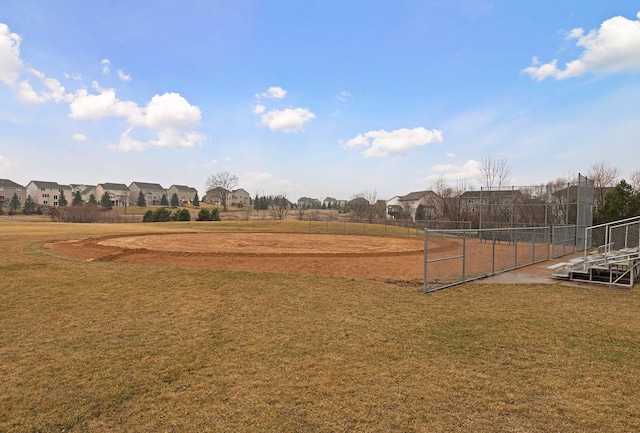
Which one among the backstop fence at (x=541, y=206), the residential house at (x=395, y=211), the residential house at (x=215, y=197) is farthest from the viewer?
the residential house at (x=215, y=197)

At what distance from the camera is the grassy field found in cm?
330

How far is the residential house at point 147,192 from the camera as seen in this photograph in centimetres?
11012

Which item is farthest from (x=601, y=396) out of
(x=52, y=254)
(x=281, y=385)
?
(x=52, y=254)

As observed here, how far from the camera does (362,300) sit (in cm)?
784

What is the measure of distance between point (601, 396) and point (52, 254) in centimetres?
1748

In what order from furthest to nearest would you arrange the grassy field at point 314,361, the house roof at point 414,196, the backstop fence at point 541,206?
the house roof at point 414,196, the backstop fence at point 541,206, the grassy field at point 314,361

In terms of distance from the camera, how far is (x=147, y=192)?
370 ft

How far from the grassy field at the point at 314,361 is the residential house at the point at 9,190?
388 ft

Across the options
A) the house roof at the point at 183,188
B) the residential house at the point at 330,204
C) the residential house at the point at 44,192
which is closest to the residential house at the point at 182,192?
the house roof at the point at 183,188

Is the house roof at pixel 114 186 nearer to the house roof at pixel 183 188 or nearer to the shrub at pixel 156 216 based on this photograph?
the house roof at pixel 183 188

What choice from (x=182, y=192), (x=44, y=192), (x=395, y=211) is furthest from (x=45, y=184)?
(x=395, y=211)

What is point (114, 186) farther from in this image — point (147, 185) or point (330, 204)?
point (330, 204)

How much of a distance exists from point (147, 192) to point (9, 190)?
3535cm

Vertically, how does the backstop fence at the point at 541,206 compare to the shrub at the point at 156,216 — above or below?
above
